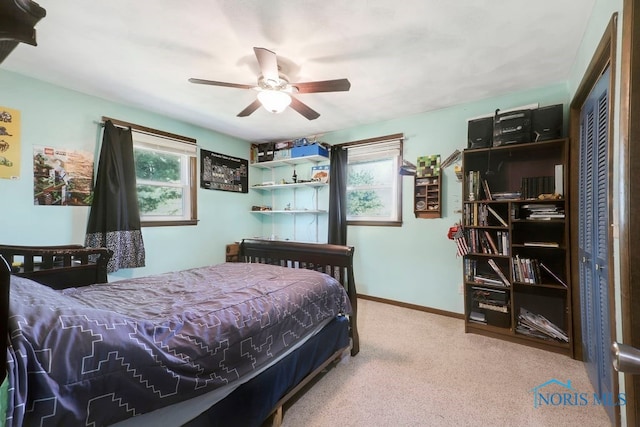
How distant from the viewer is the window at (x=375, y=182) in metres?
3.45

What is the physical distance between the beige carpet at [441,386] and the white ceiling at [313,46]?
95.2 inches

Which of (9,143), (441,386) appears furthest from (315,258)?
(9,143)

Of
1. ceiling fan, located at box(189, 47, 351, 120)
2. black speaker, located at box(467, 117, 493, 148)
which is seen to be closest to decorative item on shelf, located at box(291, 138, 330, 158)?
ceiling fan, located at box(189, 47, 351, 120)

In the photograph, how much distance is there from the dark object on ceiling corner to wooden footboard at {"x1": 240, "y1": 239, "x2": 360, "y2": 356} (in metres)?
1.88

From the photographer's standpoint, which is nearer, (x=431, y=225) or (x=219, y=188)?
(x=431, y=225)

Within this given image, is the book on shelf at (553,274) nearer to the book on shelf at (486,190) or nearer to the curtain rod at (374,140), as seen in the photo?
the book on shelf at (486,190)

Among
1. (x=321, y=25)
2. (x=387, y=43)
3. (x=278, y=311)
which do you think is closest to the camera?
(x=278, y=311)

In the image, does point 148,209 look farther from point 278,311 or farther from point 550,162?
point 550,162

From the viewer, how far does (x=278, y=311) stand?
57.0 inches

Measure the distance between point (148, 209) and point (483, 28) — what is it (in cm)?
374

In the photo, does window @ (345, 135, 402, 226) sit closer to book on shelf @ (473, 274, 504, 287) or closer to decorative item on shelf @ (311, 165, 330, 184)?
decorative item on shelf @ (311, 165, 330, 184)

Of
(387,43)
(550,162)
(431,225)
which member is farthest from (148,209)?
(550,162)

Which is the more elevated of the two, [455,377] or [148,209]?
[148,209]

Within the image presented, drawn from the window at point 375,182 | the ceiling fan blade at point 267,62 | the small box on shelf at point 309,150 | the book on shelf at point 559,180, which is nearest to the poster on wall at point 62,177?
the ceiling fan blade at point 267,62
